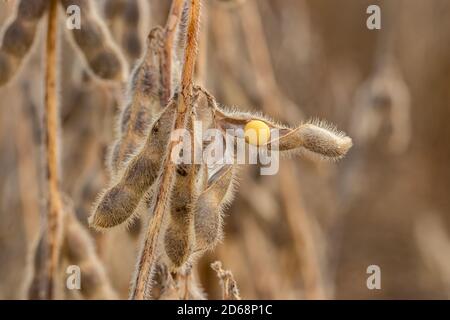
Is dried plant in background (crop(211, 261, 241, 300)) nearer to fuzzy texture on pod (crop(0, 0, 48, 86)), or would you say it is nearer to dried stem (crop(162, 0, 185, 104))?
dried stem (crop(162, 0, 185, 104))

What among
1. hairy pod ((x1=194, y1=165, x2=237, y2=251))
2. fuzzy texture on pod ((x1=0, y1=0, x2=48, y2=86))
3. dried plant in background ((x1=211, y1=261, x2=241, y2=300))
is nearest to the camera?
hairy pod ((x1=194, y1=165, x2=237, y2=251))

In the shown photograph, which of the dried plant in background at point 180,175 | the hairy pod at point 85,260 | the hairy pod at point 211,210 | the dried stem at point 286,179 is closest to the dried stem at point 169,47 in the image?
the dried plant in background at point 180,175

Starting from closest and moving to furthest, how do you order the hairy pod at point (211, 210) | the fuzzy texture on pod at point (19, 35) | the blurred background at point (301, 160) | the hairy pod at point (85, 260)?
the hairy pod at point (211, 210) < the fuzzy texture on pod at point (19, 35) < the hairy pod at point (85, 260) < the blurred background at point (301, 160)

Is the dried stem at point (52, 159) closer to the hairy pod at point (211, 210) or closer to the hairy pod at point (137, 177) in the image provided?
the hairy pod at point (137, 177)

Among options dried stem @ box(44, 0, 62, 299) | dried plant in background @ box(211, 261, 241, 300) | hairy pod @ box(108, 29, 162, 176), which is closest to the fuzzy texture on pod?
dried stem @ box(44, 0, 62, 299)

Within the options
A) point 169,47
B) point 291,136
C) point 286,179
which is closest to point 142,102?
point 169,47
